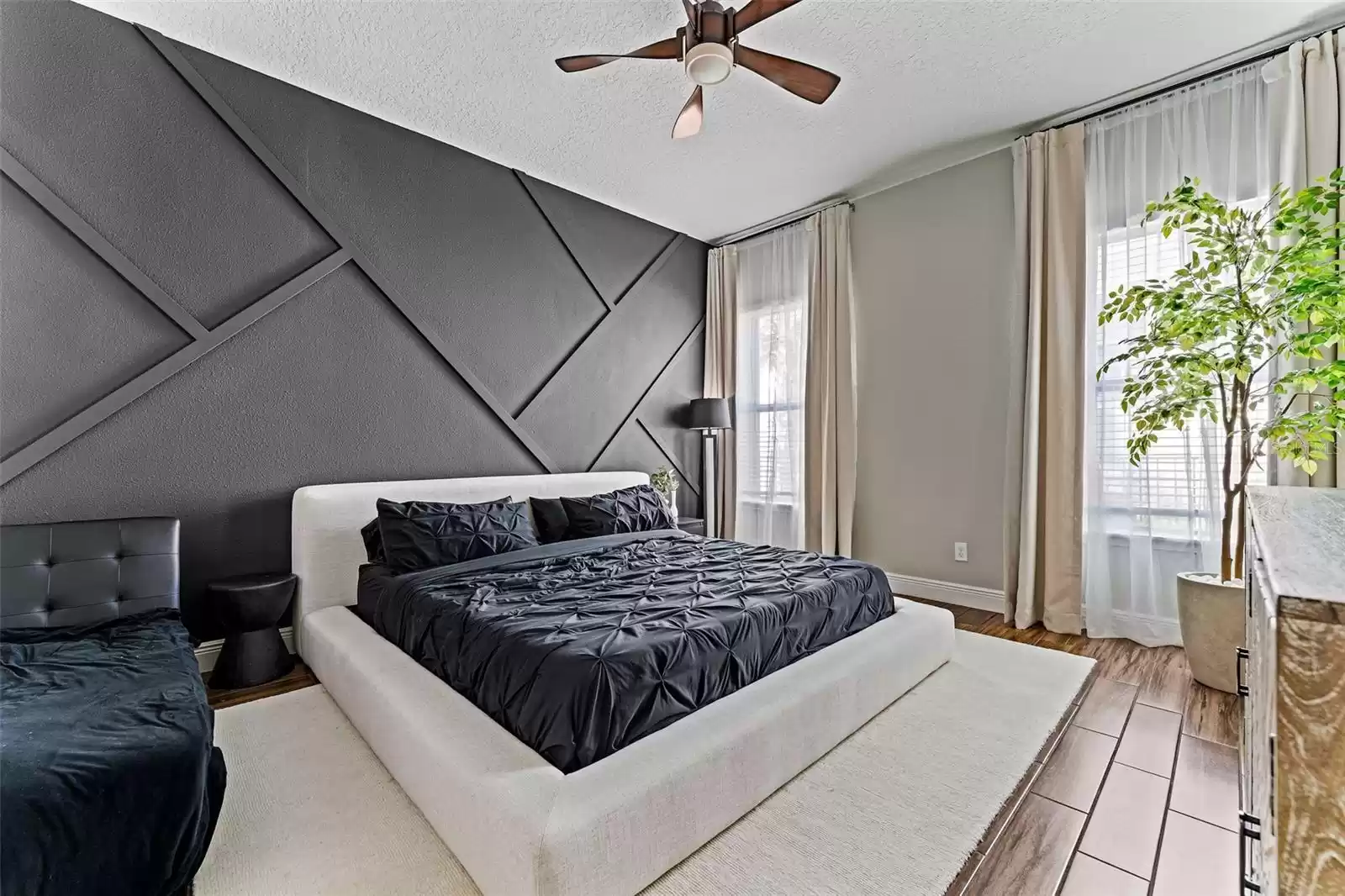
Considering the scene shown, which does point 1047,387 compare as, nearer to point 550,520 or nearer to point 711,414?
point 711,414

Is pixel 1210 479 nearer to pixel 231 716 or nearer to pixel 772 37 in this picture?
pixel 772 37

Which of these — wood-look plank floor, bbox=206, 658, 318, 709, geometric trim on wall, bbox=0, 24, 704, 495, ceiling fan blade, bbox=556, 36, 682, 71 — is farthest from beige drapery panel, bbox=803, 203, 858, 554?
wood-look plank floor, bbox=206, 658, 318, 709

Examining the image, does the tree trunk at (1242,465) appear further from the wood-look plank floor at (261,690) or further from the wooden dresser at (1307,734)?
the wood-look plank floor at (261,690)

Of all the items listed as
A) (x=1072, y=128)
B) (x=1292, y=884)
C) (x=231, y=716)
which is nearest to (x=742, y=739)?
(x=1292, y=884)

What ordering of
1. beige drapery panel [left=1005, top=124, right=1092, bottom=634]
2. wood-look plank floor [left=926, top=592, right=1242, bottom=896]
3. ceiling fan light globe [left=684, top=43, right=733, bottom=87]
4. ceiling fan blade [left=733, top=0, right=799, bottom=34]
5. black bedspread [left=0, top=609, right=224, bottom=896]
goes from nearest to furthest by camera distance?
black bedspread [left=0, top=609, right=224, bottom=896], wood-look plank floor [left=926, top=592, right=1242, bottom=896], ceiling fan blade [left=733, top=0, right=799, bottom=34], ceiling fan light globe [left=684, top=43, right=733, bottom=87], beige drapery panel [left=1005, top=124, right=1092, bottom=634]

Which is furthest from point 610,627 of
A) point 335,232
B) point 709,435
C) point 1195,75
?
point 1195,75

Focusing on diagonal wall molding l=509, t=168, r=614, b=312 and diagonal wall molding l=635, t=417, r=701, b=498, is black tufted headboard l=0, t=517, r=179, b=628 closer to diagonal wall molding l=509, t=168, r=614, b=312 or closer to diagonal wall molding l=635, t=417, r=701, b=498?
diagonal wall molding l=509, t=168, r=614, b=312

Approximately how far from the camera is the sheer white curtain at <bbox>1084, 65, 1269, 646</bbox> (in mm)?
2867

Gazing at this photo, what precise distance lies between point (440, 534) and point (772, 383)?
3.14 metres

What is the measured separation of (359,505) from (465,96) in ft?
7.67

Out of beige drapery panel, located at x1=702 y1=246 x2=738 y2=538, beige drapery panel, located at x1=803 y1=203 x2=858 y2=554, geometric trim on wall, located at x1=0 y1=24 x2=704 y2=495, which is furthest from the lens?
beige drapery panel, located at x1=702 y1=246 x2=738 y2=538

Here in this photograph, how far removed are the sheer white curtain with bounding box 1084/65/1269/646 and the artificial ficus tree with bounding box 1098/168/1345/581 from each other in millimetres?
163

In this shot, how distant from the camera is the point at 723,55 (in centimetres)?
210

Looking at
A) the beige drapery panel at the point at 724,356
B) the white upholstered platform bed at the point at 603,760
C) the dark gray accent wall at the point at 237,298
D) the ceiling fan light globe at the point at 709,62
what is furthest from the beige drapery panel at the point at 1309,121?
the dark gray accent wall at the point at 237,298
